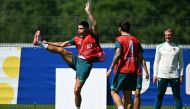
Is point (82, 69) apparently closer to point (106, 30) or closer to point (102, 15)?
point (106, 30)

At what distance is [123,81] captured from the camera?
1747cm

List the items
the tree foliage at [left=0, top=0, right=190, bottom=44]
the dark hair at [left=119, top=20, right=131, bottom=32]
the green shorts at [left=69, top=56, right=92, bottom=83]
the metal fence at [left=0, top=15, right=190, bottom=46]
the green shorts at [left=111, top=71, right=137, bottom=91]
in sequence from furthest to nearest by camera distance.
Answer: the tree foliage at [left=0, top=0, right=190, bottom=44] < the metal fence at [left=0, top=15, right=190, bottom=46] < the green shorts at [left=69, top=56, right=92, bottom=83] < the green shorts at [left=111, top=71, right=137, bottom=91] < the dark hair at [left=119, top=20, right=131, bottom=32]

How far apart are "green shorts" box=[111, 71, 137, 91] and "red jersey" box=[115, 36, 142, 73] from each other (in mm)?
90

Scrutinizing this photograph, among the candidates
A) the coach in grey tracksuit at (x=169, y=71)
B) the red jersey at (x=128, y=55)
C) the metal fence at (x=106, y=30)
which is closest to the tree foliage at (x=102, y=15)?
the metal fence at (x=106, y=30)

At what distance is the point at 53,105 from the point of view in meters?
22.3

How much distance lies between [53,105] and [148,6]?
125ft

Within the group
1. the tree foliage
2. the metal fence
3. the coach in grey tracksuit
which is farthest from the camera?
the tree foliage

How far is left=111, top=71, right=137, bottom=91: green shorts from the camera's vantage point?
57.4ft

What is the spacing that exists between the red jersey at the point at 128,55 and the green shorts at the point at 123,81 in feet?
0.30

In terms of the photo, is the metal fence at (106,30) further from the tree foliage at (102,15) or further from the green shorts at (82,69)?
the green shorts at (82,69)

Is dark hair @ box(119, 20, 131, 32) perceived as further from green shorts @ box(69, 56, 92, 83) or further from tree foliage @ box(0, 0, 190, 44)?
tree foliage @ box(0, 0, 190, 44)

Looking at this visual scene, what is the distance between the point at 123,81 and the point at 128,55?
0.57m

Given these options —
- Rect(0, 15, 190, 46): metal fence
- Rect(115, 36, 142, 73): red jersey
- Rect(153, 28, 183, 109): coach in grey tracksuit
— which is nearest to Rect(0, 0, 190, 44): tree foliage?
Rect(0, 15, 190, 46): metal fence

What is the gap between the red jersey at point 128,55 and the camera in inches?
686
